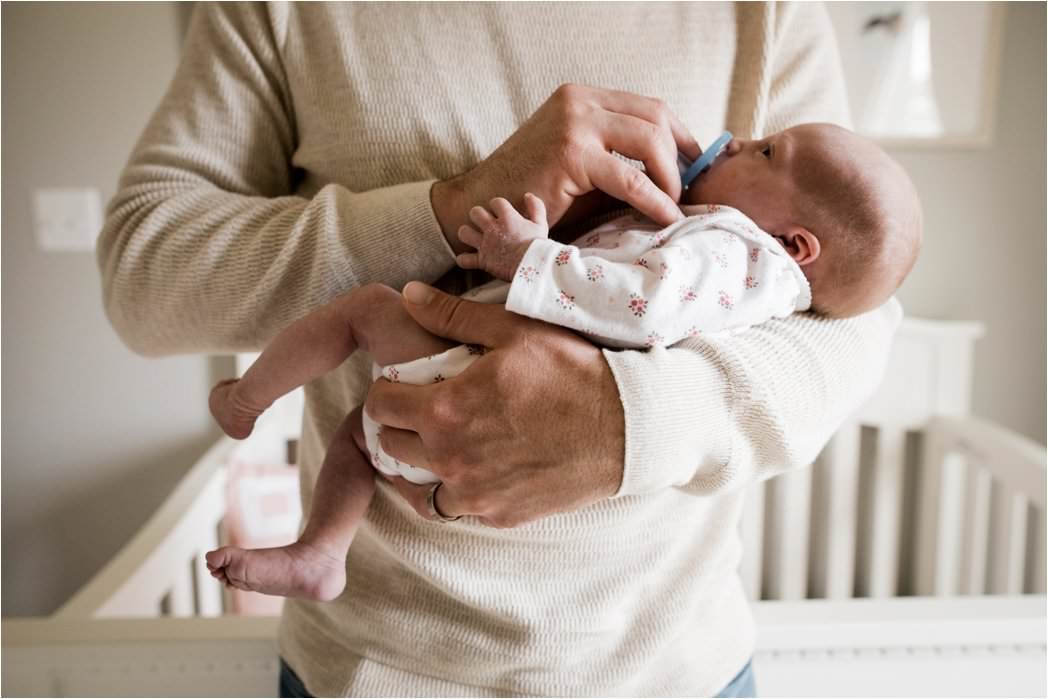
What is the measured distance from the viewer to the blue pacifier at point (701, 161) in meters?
0.70

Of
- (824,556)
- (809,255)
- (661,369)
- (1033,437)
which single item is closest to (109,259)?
(661,369)

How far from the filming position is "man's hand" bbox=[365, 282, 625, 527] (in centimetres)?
54

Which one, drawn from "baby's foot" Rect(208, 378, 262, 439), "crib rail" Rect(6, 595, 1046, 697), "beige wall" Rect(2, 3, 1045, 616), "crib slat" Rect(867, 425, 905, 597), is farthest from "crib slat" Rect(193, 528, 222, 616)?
"crib slat" Rect(867, 425, 905, 597)

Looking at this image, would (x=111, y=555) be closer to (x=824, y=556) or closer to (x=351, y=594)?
(x=351, y=594)

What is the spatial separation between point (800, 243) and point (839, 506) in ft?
4.80

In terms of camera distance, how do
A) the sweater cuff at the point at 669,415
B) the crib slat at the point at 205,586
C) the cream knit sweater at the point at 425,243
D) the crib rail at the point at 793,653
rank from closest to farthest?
the sweater cuff at the point at 669,415 → the cream knit sweater at the point at 425,243 → the crib rail at the point at 793,653 → the crib slat at the point at 205,586

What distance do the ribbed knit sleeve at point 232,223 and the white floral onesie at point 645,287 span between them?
0.29 ft

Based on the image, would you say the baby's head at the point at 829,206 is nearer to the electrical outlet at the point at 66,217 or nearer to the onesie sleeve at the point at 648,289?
the onesie sleeve at the point at 648,289

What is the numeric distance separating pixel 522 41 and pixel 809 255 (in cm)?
32

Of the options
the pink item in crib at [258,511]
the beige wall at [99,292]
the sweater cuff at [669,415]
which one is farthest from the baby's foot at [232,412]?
the beige wall at [99,292]

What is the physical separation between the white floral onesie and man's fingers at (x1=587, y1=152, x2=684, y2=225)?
0.02 m

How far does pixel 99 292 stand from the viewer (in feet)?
5.92

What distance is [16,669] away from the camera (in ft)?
3.54

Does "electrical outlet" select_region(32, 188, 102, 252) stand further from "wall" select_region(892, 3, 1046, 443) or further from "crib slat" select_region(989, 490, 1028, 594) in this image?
"crib slat" select_region(989, 490, 1028, 594)
